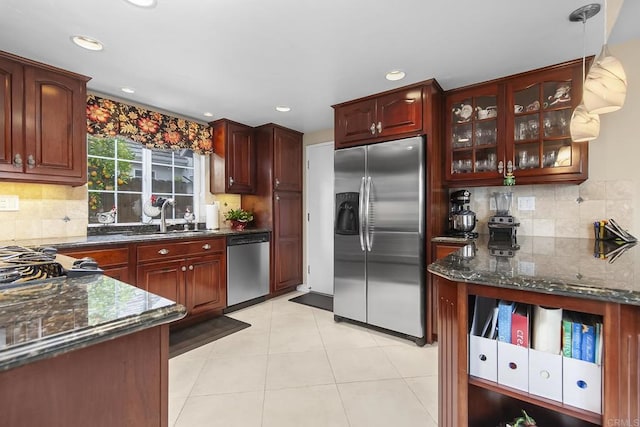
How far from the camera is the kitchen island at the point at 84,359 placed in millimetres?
561

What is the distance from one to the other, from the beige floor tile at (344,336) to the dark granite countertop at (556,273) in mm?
1414

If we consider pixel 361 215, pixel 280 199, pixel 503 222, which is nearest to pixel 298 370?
pixel 361 215

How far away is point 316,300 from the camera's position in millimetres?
3783

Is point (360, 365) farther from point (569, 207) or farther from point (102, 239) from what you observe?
point (102, 239)

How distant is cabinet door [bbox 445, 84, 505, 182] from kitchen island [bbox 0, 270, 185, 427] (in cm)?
261

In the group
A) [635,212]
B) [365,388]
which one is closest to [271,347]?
[365,388]

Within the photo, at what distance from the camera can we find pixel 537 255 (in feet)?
4.99

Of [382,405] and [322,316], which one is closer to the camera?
[382,405]

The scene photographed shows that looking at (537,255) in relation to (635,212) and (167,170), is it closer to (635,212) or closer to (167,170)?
(635,212)

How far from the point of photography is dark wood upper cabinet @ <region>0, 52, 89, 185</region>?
6.82 feet

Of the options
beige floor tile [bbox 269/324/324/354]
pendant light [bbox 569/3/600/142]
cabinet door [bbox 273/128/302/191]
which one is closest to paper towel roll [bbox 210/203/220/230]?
cabinet door [bbox 273/128/302/191]

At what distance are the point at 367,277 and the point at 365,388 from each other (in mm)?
1040

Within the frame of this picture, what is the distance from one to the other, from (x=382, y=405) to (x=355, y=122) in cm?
236

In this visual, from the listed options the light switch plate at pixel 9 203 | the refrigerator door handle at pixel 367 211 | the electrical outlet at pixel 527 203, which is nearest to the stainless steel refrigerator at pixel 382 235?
the refrigerator door handle at pixel 367 211
